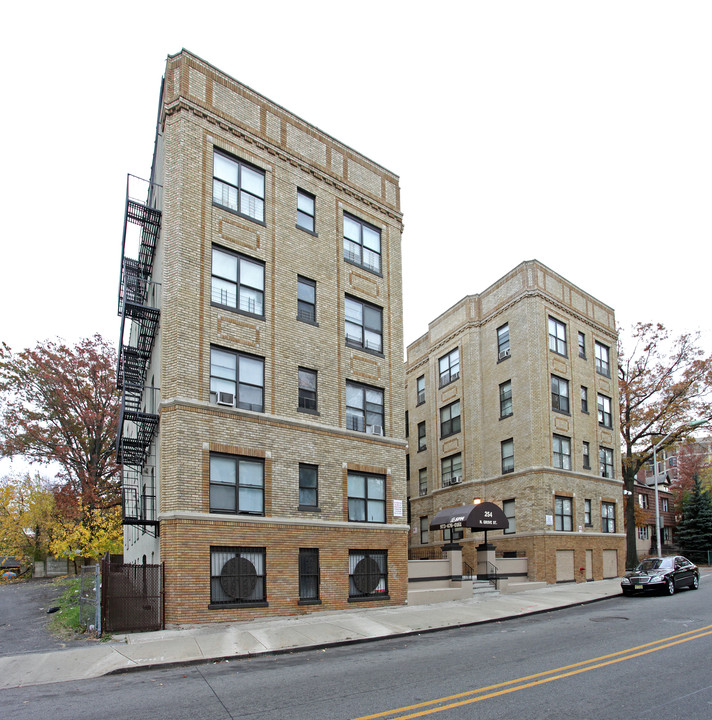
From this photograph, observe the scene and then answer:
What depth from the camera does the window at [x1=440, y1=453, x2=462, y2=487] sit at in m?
37.5

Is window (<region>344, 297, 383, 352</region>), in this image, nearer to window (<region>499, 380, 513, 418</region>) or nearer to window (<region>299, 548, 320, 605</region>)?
window (<region>299, 548, 320, 605</region>)

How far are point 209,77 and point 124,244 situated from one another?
6.04m

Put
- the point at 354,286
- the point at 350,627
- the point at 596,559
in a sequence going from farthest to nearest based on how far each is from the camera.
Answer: the point at 596,559, the point at 354,286, the point at 350,627

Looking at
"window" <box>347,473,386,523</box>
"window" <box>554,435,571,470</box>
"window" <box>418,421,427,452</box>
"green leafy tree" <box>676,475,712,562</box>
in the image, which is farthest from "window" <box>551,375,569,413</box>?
"green leafy tree" <box>676,475,712,562</box>

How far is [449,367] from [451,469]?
610cm

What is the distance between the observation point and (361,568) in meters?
21.1

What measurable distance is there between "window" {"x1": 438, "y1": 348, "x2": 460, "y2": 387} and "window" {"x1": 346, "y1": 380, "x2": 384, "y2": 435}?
52.1 ft

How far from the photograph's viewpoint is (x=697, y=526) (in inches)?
2159

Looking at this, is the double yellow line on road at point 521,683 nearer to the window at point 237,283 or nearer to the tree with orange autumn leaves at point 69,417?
the window at point 237,283

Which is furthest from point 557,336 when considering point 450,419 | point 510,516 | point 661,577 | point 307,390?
point 307,390

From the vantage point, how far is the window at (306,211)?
2257 centimetres

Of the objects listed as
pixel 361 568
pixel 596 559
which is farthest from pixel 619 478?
pixel 361 568

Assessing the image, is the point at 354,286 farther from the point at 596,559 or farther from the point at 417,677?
the point at 596,559

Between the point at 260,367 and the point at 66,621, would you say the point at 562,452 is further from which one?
the point at 66,621
